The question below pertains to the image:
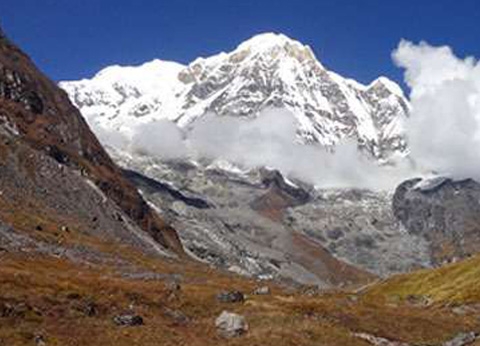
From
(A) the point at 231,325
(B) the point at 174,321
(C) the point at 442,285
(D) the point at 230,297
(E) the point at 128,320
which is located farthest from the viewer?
(C) the point at 442,285

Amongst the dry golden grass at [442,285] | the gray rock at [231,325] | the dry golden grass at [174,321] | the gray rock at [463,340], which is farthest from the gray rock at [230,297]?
the dry golden grass at [442,285]

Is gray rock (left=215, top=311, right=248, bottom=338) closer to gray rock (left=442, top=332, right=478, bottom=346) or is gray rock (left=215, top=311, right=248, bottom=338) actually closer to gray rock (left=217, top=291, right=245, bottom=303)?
gray rock (left=217, top=291, right=245, bottom=303)

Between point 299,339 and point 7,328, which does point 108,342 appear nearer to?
point 7,328

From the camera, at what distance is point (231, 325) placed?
234 ft

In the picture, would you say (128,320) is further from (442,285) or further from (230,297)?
(442,285)

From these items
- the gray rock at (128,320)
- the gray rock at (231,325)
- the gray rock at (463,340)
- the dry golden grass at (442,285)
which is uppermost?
the dry golden grass at (442,285)

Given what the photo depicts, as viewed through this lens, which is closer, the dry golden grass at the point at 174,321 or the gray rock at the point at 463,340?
the dry golden grass at the point at 174,321

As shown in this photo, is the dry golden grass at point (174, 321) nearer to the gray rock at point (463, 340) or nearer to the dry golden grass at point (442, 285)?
the gray rock at point (463, 340)

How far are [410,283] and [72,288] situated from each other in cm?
10883

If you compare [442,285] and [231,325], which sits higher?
[442,285]

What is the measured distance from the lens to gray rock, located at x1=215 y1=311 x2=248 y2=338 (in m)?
70.1

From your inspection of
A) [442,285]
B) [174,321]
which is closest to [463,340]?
[174,321]

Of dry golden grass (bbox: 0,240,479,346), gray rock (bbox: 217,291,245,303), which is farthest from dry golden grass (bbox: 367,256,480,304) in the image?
gray rock (bbox: 217,291,245,303)

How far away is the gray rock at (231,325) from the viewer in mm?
70113
